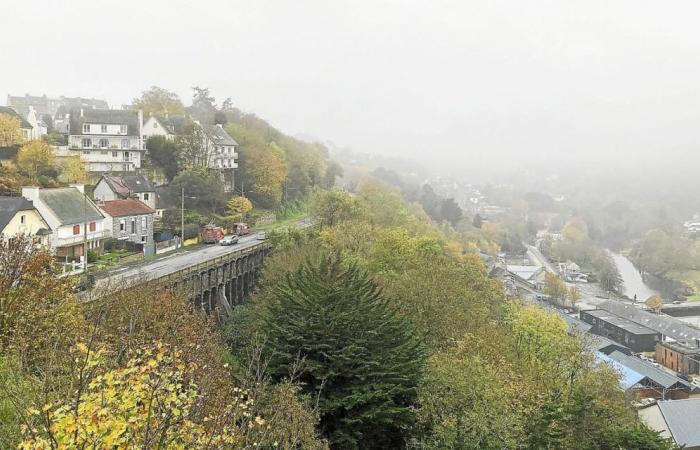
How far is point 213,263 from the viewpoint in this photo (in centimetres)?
3859

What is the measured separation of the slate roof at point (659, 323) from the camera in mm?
74312

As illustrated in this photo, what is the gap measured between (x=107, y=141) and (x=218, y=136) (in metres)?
12.0

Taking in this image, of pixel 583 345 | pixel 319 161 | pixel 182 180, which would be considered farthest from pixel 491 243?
pixel 583 345

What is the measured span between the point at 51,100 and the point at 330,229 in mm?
118554

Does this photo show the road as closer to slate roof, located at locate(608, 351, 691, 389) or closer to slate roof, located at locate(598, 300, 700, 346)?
slate roof, located at locate(608, 351, 691, 389)

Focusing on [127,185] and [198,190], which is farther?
[198,190]

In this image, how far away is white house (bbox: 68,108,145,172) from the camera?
62.5 m

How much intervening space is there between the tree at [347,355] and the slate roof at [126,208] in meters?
27.7

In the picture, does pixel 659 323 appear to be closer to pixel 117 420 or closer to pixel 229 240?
pixel 229 240

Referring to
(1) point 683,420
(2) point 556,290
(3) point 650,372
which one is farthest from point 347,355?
(2) point 556,290

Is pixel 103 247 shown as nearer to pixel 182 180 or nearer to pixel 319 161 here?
pixel 182 180

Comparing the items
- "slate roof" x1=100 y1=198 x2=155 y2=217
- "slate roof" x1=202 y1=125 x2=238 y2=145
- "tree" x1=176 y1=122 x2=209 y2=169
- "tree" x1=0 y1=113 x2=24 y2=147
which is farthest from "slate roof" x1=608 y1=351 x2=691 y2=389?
"tree" x1=0 y1=113 x2=24 y2=147

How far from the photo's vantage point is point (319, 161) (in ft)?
316

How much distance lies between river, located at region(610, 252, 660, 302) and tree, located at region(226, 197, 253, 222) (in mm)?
94363
